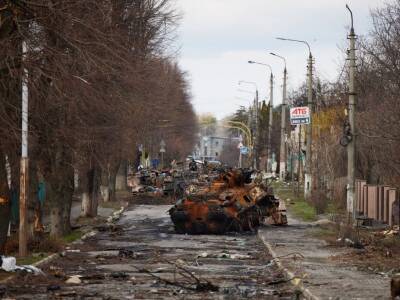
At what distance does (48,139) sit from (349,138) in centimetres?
1183

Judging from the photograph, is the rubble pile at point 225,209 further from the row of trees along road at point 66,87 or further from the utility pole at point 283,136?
the utility pole at point 283,136

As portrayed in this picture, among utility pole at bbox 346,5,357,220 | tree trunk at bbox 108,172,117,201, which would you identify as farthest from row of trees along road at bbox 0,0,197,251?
tree trunk at bbox 108,172,117,201

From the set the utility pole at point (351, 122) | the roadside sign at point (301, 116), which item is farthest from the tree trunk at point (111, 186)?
the utility pole at point (351, 122)

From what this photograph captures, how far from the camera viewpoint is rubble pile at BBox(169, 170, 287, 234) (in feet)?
99.4

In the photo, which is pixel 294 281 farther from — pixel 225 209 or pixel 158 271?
pixel 225 209

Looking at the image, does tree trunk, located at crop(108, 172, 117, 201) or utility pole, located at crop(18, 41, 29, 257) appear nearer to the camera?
utility pole, located at crop(18, 41, 29, 257)

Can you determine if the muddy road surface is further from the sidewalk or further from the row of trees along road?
the row of trees along road

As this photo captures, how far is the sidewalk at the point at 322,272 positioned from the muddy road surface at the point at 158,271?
0.43 meters

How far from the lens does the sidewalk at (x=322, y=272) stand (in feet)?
46.3

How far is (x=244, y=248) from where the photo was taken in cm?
2530

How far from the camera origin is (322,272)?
57.7ft

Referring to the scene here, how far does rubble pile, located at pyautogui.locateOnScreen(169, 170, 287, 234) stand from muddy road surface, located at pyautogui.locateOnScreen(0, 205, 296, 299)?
635 mm

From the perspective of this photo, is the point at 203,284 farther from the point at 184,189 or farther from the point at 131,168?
the point at 131,168

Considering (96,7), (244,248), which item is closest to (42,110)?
(96,7)
